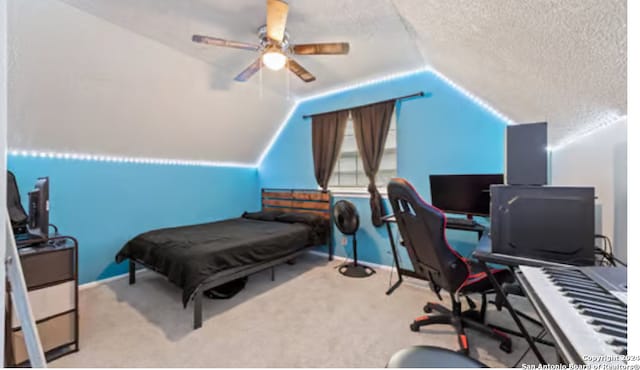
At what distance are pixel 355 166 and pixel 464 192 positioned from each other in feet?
5.78

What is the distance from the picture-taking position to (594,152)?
1.66m

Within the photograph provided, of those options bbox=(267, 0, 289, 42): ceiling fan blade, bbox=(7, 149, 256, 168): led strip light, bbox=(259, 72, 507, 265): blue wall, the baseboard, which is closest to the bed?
the baseboard

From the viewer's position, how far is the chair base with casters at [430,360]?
1038 mm

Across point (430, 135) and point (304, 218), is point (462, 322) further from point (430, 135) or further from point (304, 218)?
point (304, 218)

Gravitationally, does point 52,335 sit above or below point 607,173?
below

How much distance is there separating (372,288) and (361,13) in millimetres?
2804

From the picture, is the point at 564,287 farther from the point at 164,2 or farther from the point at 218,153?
the point at 218,153

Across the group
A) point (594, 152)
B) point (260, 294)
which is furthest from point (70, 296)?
point (594, 152)

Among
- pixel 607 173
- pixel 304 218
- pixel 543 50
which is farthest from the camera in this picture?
pixel 304 218

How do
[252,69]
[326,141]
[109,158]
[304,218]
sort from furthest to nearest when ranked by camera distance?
Answer: [326,141] → [304,218] → [109,158] → [252,69]

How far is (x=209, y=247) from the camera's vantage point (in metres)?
2.47

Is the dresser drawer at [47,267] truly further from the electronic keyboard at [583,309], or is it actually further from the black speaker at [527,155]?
the black speaker at [527,155]

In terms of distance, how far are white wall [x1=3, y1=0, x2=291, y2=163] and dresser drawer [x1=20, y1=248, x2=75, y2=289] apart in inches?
61.2

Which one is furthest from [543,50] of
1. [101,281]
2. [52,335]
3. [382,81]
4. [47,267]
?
[101,281]
